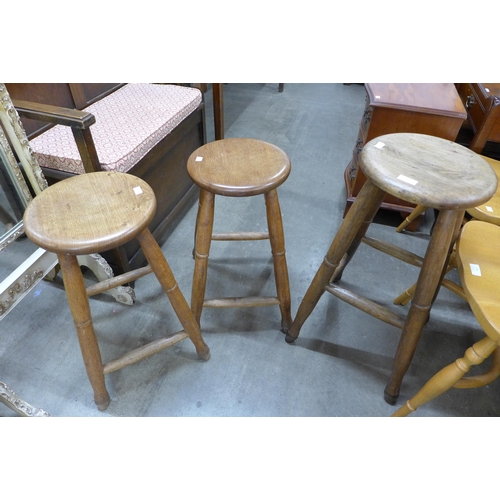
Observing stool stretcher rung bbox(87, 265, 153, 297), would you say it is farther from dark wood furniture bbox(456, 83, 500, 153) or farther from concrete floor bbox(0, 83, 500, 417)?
dark wood furniture bbox(456, 83, 500, 153)

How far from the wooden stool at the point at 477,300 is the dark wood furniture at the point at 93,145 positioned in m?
1.32

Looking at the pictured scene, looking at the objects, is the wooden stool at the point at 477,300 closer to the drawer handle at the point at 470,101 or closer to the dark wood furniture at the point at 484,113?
the dark wood furniture at the point at 484,113

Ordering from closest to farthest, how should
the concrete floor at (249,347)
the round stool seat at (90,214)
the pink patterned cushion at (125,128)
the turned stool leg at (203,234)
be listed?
the round stool seat at (90,214), the turned stool leg at (203,234), the concrete floor at (249,347), the pink patterned cushion at (125,128)

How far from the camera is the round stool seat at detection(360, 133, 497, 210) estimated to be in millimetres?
912

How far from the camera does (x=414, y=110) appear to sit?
165cm

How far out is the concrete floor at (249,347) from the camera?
4.33ft

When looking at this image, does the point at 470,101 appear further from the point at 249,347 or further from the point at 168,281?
the point at 168,281

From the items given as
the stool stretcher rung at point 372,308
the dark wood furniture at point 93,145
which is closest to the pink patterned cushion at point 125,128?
the dark wood furniture at point 93,145

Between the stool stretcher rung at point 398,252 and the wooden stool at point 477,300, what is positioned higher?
the wooden stool at point 477,300

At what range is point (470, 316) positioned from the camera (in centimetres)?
166

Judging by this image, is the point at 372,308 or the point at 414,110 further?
the point at 414,110

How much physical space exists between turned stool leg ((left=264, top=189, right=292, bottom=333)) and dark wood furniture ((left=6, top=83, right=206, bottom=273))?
0.68 metres

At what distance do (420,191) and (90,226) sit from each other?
0.88 m

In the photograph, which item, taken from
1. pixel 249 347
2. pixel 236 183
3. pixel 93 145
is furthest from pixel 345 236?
pixel 93 145
